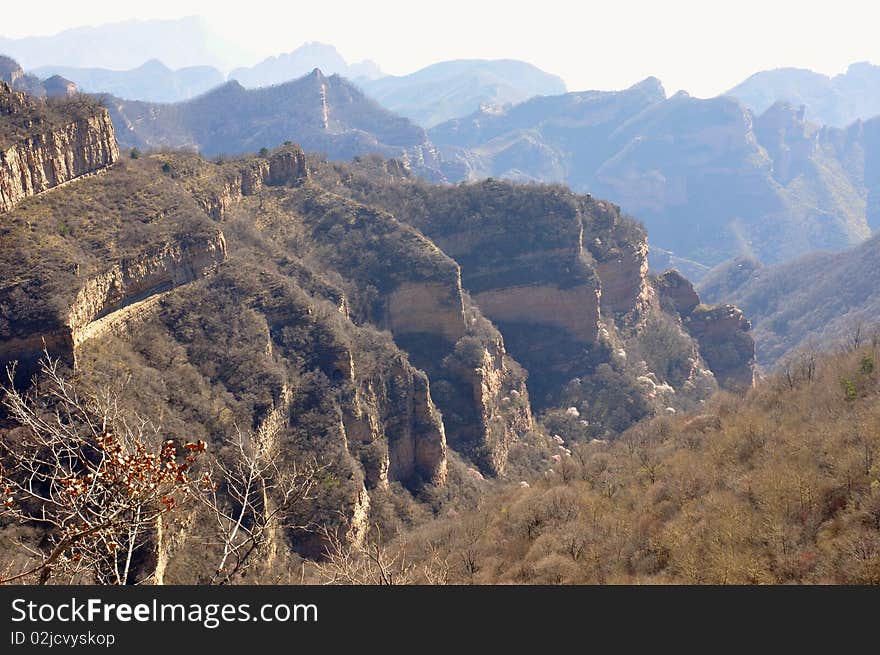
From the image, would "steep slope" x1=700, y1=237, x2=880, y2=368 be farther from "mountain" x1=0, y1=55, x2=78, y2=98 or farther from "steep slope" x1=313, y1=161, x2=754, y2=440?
"mountain" x1=0, y1=55, x2=78, y2=98

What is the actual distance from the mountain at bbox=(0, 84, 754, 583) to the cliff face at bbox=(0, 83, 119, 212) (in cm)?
19

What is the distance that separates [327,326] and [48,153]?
18.8 m

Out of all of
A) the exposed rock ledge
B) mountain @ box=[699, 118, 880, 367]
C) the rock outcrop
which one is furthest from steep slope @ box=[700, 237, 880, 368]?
the exposed rock ledge

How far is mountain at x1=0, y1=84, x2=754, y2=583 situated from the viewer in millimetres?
30547

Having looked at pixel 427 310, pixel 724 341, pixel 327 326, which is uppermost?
pixel 327 326

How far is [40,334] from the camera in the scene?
28531 millimetres

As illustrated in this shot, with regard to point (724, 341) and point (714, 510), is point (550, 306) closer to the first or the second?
point (724, 341)

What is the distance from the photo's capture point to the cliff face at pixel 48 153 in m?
35.4

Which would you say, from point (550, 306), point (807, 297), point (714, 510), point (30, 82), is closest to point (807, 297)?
point (807, 297)

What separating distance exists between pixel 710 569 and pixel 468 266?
52427mm

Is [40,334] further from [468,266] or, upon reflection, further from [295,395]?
[468,266]

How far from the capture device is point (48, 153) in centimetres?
3862

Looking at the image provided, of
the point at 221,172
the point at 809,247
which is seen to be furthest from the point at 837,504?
the point at 809,247
